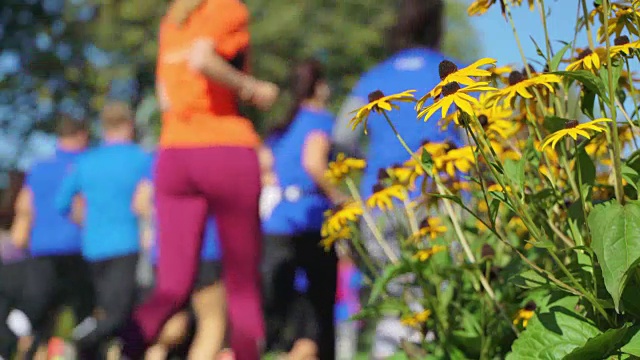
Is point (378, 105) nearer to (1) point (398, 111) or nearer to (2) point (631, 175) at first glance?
(2) point (631, 175)

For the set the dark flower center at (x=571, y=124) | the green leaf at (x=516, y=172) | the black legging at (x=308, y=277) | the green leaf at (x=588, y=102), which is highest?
the green leaf at (x=588, y=102)

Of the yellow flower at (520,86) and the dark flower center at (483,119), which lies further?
the dark flower center at (483,119)

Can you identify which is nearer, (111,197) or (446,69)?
(446,69)

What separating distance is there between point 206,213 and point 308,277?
3.30 feet

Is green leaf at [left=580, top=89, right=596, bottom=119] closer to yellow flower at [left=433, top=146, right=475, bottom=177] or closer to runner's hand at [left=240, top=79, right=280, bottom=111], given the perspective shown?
yellow flower at [left=433, top=146, right=475, bottom=177]

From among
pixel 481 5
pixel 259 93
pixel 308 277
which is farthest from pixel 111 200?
pixel 481 5

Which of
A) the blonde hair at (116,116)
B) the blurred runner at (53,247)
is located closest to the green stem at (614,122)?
the blonde hair at (116,116)

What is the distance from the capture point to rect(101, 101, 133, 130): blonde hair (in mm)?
6053

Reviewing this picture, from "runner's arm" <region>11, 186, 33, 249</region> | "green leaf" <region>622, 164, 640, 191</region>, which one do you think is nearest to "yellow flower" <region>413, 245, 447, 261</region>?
"green leaf" <region>622, 164, 640, 191</region>

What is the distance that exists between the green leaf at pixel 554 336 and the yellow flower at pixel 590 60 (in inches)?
18.4

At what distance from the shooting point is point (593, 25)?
2168mm

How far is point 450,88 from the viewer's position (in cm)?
173

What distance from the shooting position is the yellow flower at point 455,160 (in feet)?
8.00

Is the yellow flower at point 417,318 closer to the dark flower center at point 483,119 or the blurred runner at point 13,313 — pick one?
the dark flower center at point 483,119
